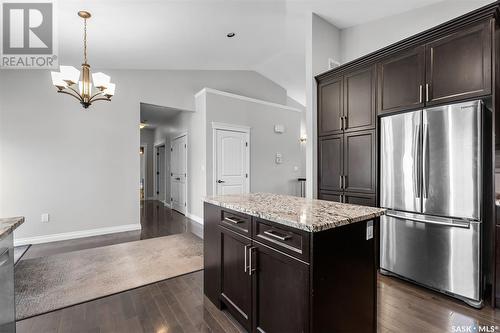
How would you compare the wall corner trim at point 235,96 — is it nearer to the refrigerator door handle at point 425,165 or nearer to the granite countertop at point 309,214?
the granite countertop at point 309,214

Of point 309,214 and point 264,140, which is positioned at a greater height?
point 264,140

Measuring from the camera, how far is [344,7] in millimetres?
3268

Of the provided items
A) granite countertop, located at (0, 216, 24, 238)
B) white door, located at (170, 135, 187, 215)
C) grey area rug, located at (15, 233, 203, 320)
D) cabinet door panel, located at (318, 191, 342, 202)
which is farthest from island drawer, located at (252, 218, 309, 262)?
white door, located at (170, 135, 187, 215)

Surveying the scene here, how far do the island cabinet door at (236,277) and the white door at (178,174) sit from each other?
432 cm

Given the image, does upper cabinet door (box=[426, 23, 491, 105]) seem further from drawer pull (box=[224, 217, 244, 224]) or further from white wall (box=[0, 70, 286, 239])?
white wall (box=[0, 70, 286, 239])

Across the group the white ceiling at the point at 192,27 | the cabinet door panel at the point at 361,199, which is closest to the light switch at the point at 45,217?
the white ceiling at the point at 192,27

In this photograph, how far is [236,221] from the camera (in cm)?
185

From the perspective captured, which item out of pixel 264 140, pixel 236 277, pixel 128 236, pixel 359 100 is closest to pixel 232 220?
pixel 236 277

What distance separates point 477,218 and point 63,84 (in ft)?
14.0

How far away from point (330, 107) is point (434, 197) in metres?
1.64

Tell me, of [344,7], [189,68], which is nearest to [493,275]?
[344,7]

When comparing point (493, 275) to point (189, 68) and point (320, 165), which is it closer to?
point (320, 165)

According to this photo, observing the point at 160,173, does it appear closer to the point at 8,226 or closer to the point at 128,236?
the point at 128,236

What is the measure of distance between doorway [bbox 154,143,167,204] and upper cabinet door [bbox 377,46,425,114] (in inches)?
272
